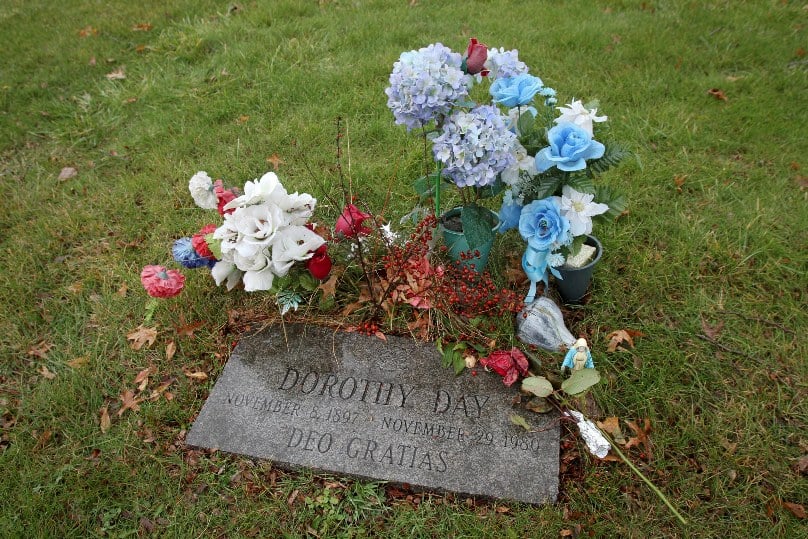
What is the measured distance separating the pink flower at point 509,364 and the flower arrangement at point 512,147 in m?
0.32

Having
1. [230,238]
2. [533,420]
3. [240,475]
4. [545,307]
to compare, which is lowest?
[240,475]

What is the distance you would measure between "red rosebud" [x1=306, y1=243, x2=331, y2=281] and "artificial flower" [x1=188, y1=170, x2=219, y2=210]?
0.51m

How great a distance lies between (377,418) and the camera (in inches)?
89.0

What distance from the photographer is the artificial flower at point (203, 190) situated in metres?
2.43

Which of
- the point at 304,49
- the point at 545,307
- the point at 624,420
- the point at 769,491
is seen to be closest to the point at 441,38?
the point at 304,49

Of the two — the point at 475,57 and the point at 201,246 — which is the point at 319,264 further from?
the point at 475,57

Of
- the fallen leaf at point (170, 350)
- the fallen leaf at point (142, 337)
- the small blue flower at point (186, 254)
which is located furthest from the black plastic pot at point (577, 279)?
the fallen leaf at point (142, 337)

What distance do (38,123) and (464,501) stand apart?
166 inches

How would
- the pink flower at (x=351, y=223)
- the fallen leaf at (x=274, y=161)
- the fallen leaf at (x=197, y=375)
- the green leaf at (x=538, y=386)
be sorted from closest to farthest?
the green leaf at (x=538, y=386)
the pink flower at (x=351, y=223)
the fallen leaf at (x=197, y=375)
the fallen leaf at (x=274, y=161)

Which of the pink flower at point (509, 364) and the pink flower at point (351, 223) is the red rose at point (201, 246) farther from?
the pink flower at point (509, 364)

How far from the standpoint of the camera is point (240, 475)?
2.25 m

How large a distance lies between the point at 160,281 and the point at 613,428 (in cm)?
201

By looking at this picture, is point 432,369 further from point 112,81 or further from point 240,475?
point 112,81

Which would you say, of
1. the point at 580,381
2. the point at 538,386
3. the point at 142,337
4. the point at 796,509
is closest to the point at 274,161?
the point at 142,337
